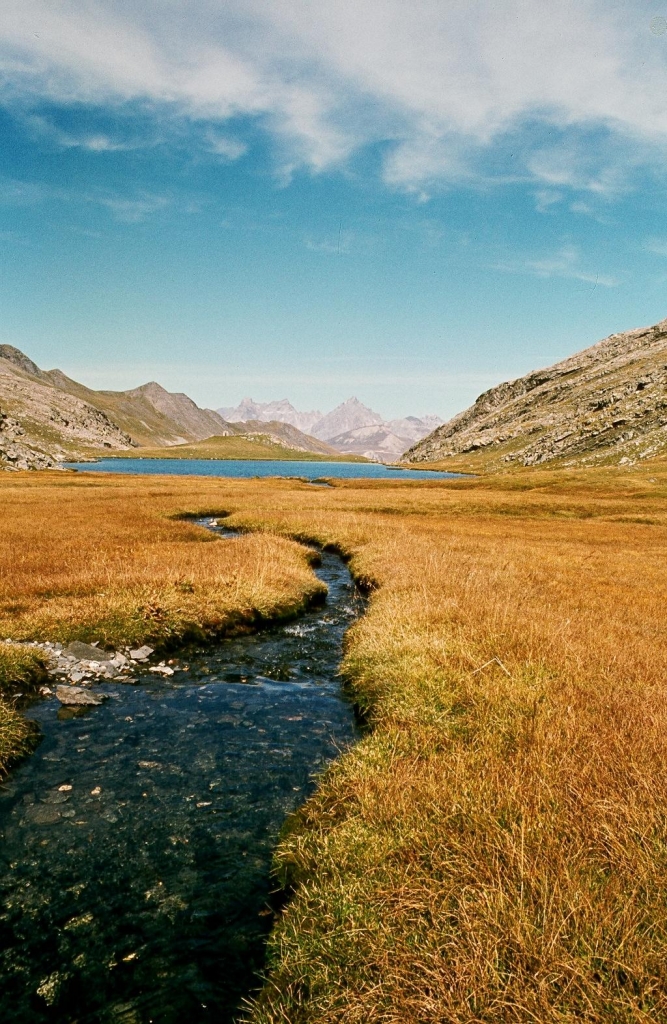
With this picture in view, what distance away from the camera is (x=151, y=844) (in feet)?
26.4

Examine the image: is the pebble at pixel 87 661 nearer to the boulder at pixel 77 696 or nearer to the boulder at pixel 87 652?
the boulder at pixel 87 652

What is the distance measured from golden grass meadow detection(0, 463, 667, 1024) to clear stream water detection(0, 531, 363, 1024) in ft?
2.50

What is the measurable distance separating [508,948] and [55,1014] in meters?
4.93

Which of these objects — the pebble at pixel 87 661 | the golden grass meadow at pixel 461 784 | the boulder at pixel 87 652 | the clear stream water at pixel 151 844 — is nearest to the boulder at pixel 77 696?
the clear stream water at pixel 151 844

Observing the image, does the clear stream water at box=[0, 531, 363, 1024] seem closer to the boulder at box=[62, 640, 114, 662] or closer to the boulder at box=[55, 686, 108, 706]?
the boulder at box=[55, 686, 108, 706]

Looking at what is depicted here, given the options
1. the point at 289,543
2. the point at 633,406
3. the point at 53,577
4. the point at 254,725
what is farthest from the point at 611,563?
the point at 633,406

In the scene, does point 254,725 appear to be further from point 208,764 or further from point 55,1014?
point 55,1014

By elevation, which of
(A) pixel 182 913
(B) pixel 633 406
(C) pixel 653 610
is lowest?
(A) pixel 182 913

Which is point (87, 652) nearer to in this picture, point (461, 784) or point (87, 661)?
point (87, 661)

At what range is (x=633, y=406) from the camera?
161625mm

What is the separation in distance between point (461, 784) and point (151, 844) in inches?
194

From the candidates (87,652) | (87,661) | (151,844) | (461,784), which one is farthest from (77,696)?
(461,784)

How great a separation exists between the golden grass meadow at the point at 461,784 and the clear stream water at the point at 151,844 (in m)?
0.76

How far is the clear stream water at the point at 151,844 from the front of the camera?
19.5 feet
